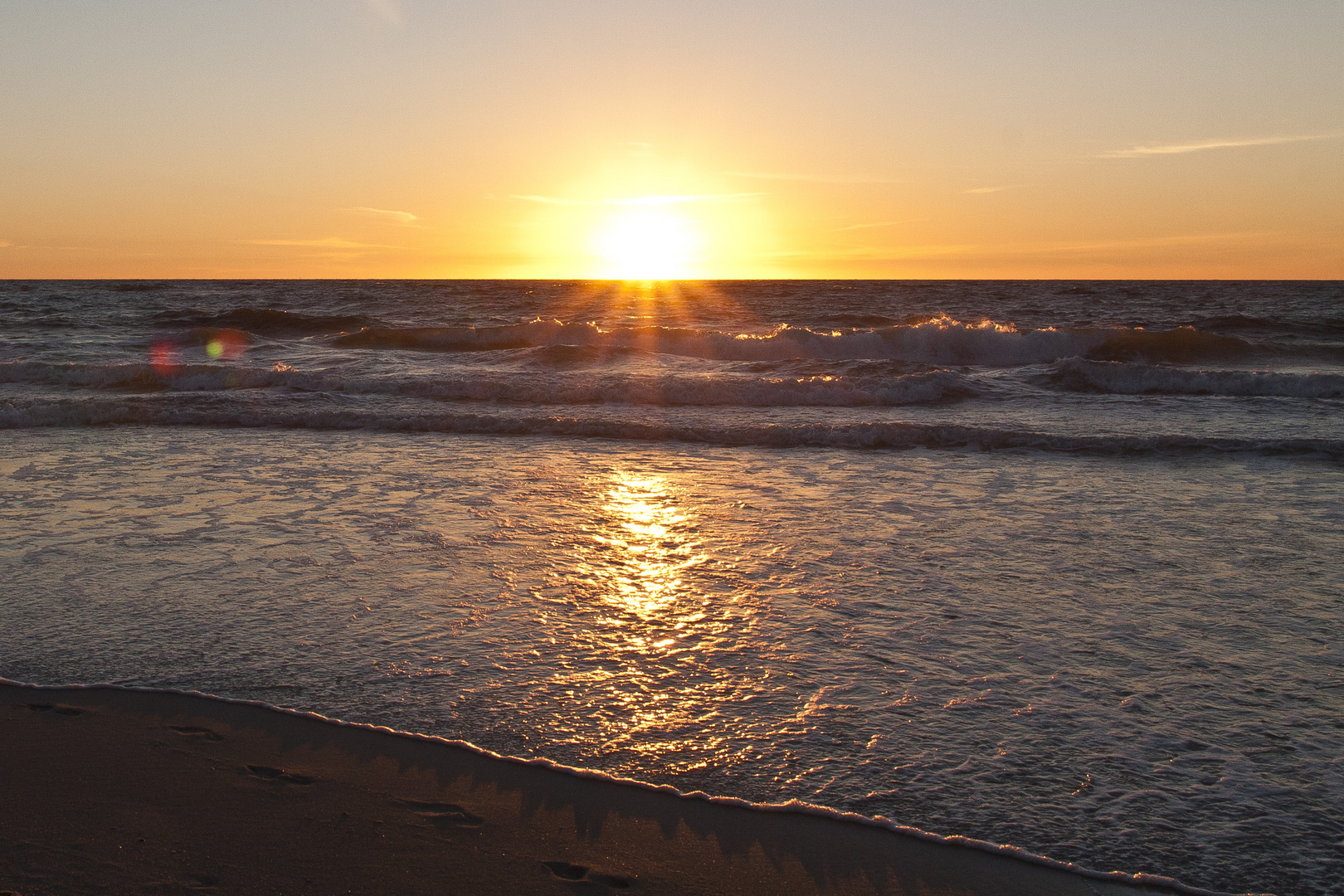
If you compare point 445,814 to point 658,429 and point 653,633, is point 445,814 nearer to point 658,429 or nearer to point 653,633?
point 653,633

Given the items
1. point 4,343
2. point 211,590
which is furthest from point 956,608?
point 4,343

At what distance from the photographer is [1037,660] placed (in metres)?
3.42

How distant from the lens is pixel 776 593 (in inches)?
167

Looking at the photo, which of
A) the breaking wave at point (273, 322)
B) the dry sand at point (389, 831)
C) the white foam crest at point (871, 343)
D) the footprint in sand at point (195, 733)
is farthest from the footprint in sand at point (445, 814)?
the breaking wave at point (273, 322)

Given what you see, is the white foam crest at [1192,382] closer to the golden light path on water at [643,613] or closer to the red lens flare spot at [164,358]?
the golden light path on water at [643,613]

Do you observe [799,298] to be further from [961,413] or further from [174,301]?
[961,413]

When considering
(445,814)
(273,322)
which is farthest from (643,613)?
(273,322)

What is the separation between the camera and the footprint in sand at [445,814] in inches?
95.0

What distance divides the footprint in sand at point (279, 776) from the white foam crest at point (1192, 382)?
1325 cm

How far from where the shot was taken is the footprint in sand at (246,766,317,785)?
8.57 ft

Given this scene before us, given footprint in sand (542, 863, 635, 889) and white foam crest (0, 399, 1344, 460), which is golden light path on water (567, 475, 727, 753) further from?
white foam crest (0, 399, 1344, 460)

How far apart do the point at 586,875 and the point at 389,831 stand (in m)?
0.58

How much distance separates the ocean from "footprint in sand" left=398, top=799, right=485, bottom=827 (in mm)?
325

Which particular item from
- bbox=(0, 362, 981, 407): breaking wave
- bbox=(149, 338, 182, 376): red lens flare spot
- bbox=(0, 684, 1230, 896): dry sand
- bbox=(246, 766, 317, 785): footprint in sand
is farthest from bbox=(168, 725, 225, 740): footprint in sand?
bbox=(149, 338, 182, 376): red lens flare spot
